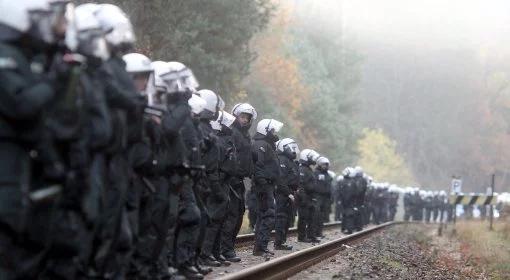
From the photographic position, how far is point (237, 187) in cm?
1548

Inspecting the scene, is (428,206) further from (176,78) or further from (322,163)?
(176,78)

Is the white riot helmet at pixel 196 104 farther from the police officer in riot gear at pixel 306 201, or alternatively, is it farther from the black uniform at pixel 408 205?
the black uniform at pixel 408 205

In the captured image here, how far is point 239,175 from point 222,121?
94 cm

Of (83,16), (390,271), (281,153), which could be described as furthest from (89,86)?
(281,153)

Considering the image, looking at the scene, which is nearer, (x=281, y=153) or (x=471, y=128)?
(x=281, y=153)

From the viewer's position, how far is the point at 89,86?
7.25m

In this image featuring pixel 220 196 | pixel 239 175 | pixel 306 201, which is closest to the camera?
pixel 220 196

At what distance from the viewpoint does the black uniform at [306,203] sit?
73.6 ft

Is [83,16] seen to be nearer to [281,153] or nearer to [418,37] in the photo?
[281,153]

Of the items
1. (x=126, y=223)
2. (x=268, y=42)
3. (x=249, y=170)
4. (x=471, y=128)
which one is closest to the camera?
(x=126, y=223)

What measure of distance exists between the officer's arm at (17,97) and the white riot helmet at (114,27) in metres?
1.74

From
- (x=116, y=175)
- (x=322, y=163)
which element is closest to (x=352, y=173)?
(x=322, y=163)

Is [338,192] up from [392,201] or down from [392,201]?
down

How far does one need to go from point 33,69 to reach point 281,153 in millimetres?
13949
